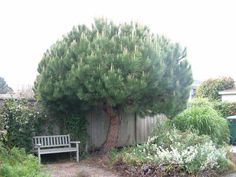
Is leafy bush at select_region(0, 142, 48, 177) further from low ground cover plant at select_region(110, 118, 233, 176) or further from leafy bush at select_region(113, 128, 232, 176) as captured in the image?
leafy bush at select_region(113, 128, 232, 176)

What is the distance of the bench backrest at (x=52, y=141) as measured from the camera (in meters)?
10.6

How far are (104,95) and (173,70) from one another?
2.42 m

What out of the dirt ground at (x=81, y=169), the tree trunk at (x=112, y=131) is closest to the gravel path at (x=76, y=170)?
the dirt ground at (x=81, y=169)

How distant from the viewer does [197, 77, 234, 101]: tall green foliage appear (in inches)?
997

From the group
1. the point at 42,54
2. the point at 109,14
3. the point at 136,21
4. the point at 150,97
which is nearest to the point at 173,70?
the point at 150,97

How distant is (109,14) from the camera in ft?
35.9

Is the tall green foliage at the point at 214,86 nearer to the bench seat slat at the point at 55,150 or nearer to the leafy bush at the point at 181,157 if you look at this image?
the leafy bush at the point at 181,157

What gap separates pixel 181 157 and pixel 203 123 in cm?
418

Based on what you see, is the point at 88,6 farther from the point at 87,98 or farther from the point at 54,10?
the point at 87,98

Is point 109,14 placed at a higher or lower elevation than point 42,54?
higher

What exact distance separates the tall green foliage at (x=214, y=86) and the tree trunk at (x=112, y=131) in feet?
49.5

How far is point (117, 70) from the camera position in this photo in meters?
9.62

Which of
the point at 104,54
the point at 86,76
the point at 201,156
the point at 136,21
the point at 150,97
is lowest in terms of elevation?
the point at 201,156

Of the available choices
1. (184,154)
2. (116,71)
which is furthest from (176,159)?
(116,71)
